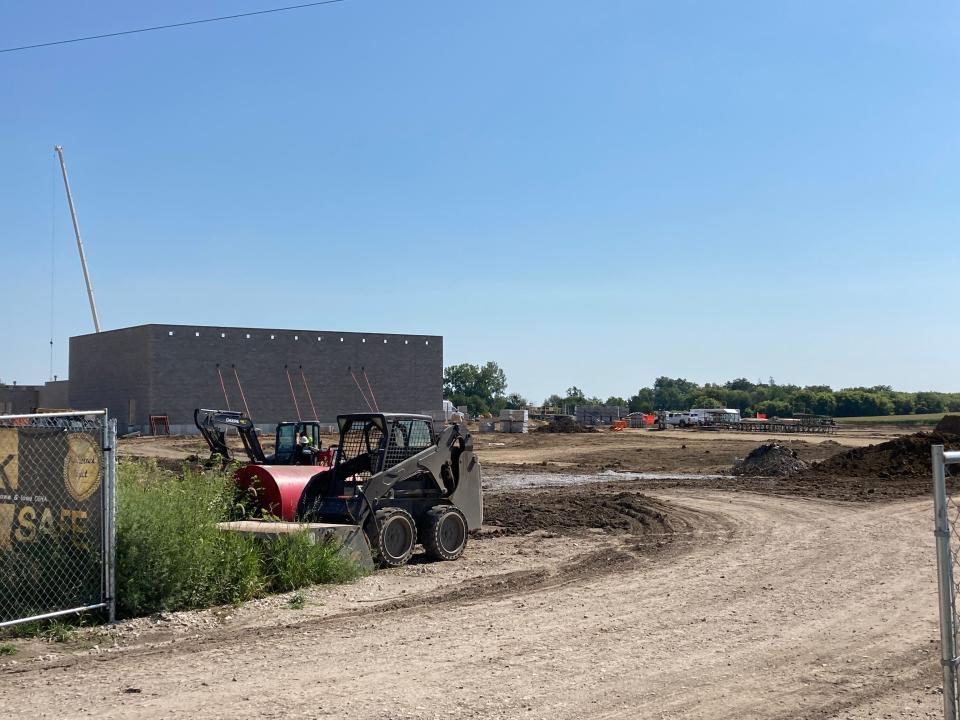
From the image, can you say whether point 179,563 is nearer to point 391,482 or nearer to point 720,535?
point 391,482

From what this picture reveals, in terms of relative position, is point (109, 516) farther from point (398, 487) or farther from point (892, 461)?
point (892, 461)

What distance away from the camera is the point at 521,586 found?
11898 millimetres

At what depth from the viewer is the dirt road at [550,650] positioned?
270 inches

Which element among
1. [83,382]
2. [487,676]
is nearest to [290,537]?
[487,676]

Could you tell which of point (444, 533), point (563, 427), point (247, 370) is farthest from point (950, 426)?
point (247, 370)

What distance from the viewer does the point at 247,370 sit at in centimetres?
6825

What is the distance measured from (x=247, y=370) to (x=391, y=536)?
5730 cm

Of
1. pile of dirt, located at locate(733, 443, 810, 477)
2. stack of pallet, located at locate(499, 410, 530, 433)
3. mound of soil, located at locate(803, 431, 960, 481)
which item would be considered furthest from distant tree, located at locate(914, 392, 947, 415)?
pile of dirt, located at locate(733, 443, 810, 477)

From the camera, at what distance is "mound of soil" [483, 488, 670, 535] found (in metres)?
17.9

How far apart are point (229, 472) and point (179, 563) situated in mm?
2121

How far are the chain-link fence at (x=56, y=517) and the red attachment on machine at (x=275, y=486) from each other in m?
3.70

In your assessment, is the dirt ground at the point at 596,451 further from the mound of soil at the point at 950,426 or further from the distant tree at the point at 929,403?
the distant tree at the point at 929,403

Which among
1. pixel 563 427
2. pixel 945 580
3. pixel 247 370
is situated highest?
pixel 247 370

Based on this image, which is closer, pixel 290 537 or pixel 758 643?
pixel 758 643
